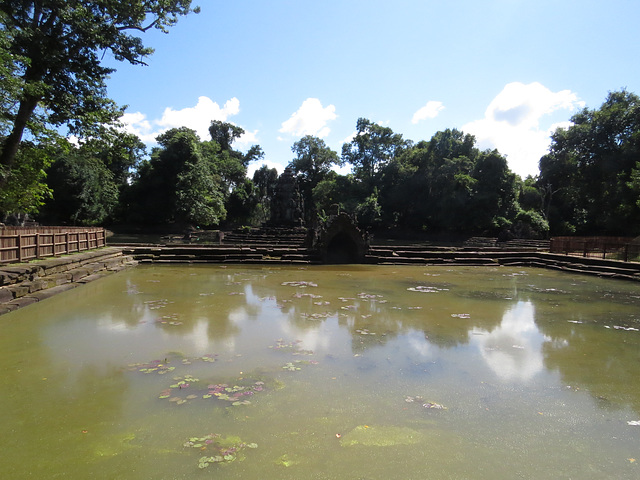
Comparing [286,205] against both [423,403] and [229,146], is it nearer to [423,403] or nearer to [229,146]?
[423,403]

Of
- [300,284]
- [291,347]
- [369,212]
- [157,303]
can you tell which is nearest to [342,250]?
[300,284]

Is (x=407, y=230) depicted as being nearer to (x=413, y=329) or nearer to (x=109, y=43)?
(x=109, y=43)

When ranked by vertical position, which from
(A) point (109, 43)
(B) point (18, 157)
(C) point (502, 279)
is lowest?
(C) point (502, 279)

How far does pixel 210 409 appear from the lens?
3.21 metres

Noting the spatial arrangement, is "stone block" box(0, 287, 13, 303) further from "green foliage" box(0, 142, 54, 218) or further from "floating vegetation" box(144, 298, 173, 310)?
"green foliage" box(0, 142, 54, 218)

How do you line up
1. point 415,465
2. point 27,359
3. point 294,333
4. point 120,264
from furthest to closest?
1. point 120,264
2. point 294,333
3. point 27,359
4. point 415,465

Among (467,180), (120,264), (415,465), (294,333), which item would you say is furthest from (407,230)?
(415,465)

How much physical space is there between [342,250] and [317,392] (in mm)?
15331

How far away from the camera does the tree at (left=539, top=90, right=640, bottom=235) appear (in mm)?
24719

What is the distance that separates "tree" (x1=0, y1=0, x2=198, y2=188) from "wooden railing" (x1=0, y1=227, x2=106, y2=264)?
6.38ft

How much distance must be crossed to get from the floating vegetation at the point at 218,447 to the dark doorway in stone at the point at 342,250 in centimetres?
1479

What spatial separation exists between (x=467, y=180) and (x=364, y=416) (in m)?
35.1

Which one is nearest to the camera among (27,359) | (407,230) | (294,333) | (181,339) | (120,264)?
(27,359)

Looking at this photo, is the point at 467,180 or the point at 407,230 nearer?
the point at 467,180
